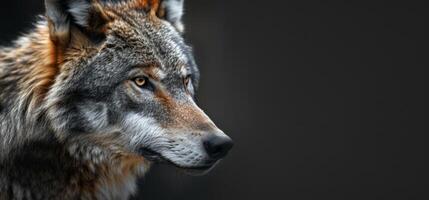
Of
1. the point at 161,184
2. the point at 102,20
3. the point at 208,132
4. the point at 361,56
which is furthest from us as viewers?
the point at 361,56

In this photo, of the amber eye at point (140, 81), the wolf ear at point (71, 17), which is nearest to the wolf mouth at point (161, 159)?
the amber eye at point (140, 81)

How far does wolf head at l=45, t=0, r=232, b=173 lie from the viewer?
3.41m

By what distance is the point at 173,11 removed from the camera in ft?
13.4

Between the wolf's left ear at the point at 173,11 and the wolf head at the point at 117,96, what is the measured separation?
0.46m

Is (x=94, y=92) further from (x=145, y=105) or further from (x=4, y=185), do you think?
(x=4, y=185)

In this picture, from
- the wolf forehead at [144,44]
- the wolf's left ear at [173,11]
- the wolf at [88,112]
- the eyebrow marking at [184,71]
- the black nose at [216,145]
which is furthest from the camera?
the wolf's left ear at [173,11]

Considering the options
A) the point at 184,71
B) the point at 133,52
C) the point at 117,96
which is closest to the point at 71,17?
the point at 133,52

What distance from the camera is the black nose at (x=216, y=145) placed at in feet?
10.9

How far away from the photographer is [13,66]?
3666mm

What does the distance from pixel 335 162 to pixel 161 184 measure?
177 cm

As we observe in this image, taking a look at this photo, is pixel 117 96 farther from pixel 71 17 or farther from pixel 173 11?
pixel 173 11

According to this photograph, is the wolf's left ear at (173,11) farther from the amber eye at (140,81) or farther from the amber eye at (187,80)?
the amber eye at (140,81)

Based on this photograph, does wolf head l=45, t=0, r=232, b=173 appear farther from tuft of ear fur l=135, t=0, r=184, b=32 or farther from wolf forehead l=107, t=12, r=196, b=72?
tuft of ear fur l=135, t=0, r=184, b=32

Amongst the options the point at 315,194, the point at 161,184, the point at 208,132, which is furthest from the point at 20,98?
the point at 315,194
